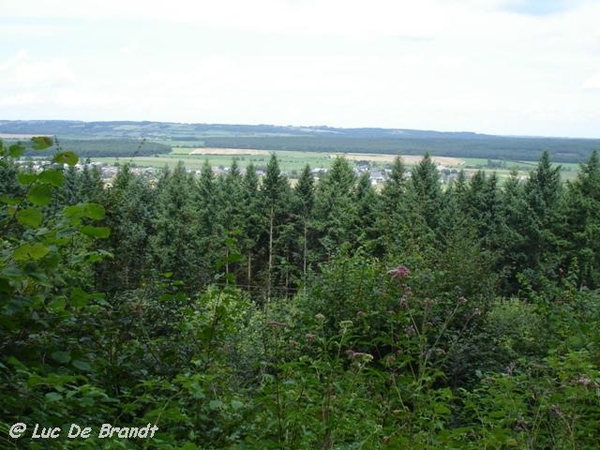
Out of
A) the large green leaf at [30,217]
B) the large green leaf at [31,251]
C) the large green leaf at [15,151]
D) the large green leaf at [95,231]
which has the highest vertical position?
the large green leaf at [15,151]

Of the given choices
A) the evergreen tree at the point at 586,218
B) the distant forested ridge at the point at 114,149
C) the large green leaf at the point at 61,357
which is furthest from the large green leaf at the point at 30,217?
the evergreen tree at the point at 586,218

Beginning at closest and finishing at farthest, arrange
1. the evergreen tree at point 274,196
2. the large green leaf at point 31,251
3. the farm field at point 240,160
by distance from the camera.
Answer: the large green leaf at point 31,251 → the evergreen tree at point 274,196 → the farm field at point 240,160

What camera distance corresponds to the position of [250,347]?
238 inches

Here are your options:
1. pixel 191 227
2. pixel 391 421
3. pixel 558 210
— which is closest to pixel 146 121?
pixel 558 210

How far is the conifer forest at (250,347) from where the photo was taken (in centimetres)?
256

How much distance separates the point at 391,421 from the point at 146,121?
16594 cm

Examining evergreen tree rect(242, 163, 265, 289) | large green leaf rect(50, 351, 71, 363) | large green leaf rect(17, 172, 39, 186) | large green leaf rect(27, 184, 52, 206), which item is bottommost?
evergreen tree rect(242, 163, 265, 289)

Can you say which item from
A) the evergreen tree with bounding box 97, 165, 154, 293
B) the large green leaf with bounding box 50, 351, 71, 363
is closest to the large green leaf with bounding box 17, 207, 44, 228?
the large green leaf with bounding box 50, 351, 71, 363

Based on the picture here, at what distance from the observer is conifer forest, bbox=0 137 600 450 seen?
2.56m

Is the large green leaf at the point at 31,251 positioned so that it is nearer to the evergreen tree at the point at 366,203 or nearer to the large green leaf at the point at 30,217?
the large green leaf at the point at 30,217

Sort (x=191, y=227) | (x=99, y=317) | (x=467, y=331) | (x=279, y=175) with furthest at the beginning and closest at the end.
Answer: (x=279, y=175), (x=191, y=227), (x=467, y=331), (x=99, y=317)

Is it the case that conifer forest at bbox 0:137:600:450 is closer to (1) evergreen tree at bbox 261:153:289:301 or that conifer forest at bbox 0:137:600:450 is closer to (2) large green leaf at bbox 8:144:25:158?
(2) large green leaf at bbox 8:144:25:158

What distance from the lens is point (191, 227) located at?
12.9 meters

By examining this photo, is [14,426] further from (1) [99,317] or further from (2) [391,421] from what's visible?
(2) [391,421]
